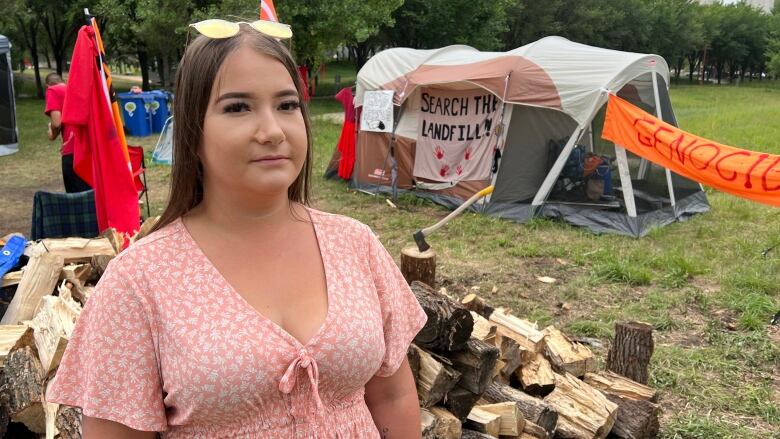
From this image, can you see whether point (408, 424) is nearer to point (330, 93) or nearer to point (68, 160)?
point (68, 160)

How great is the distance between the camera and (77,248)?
4.07m

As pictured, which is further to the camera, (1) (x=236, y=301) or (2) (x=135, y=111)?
(2) (x=135, y=111)

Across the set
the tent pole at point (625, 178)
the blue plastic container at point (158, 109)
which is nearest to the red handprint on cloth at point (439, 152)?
the tent pole at point (625, 178)

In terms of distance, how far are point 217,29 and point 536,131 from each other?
688 centimetres

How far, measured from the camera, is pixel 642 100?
782 centimetres

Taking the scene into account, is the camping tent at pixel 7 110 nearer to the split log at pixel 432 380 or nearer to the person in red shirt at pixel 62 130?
the person in red shirt at pixel 62 130

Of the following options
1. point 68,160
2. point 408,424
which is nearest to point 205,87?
point 408,424

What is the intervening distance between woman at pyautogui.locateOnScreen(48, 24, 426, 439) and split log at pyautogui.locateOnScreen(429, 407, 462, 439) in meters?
1.32

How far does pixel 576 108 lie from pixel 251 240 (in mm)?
6603

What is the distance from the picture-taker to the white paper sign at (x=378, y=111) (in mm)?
8929

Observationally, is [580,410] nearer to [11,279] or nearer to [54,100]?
[11,279]

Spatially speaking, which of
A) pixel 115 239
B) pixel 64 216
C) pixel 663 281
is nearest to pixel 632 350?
pixel 663 281

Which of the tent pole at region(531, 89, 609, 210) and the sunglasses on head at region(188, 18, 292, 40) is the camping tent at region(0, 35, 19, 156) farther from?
the sunglasses on head at region(188, 18, 292, 40)

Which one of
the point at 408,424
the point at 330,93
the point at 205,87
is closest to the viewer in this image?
the point at 205,87
